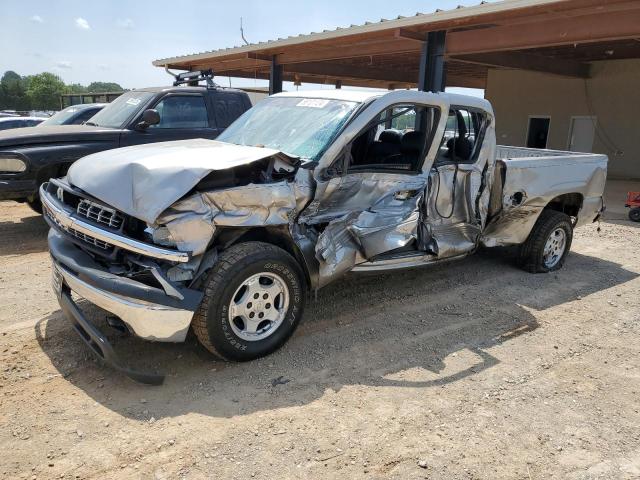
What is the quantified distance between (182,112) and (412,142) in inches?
Result: 167

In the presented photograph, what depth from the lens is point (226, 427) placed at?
303 centimetres

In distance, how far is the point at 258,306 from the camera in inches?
144

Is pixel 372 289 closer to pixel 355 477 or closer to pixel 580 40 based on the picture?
pixel 355 477

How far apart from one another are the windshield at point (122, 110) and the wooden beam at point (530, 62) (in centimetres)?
848

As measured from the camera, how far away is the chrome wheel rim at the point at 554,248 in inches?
244

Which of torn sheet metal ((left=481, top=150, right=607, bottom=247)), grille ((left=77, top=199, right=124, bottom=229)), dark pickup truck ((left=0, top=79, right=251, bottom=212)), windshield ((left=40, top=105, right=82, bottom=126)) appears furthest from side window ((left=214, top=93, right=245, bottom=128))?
grille ((left=77, top=199, right=124, bottom=229))

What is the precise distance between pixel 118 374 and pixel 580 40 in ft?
33.3

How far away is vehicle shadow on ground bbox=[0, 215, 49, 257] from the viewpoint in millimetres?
6504

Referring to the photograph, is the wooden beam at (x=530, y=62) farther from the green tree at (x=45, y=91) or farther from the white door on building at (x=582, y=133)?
the green tree at (x=45, y=91)

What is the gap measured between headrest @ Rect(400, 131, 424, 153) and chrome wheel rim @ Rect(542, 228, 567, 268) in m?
2.26

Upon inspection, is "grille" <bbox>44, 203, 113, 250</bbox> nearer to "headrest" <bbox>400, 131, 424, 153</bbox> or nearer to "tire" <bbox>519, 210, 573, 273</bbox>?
"headrest" <bbox>400, 131, 424, 153</bbox>

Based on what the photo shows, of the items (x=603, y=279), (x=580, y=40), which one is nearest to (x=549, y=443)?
(x=603, y=279)

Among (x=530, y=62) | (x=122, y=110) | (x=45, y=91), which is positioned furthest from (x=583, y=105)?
(x=45, y=91)

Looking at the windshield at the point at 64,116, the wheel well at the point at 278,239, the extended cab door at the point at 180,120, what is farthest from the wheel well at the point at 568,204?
the windshield at the point at 64,116
